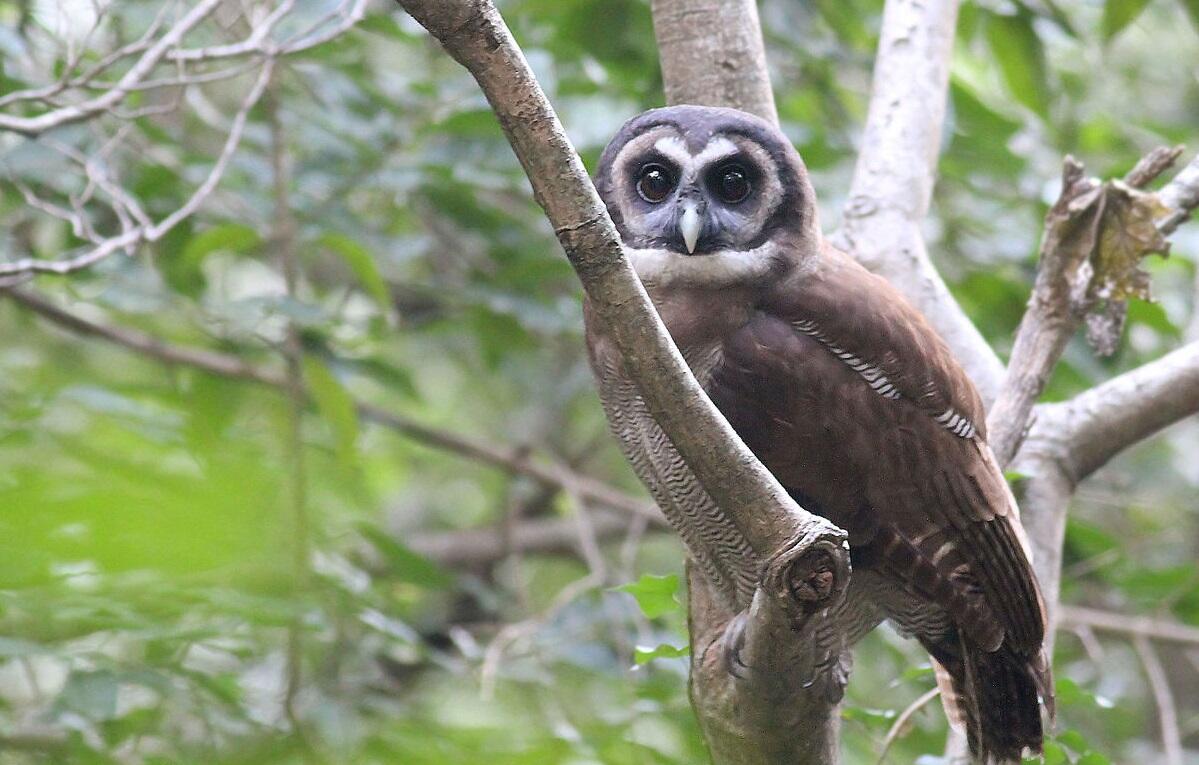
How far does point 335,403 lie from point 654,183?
58.3 inches

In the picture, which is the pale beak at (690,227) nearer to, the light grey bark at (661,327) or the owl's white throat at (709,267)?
the owl's white throat at (709,267)

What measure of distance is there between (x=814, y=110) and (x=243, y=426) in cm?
252

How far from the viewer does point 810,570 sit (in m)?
2.02

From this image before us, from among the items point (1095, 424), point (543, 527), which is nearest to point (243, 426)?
point (543, 527)

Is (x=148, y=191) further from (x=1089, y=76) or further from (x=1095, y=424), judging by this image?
(x=1089, y=76)

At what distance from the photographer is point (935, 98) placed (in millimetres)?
3723

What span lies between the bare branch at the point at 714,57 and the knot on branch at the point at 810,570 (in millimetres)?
1663

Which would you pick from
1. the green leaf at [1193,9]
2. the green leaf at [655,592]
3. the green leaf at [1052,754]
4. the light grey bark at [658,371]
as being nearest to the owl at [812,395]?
the green leaf at [1052,754]

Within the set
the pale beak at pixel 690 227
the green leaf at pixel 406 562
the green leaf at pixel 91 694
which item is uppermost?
the pale beak at pixel 690 227

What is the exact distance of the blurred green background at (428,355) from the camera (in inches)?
123

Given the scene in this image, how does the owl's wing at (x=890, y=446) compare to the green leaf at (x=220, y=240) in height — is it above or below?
below

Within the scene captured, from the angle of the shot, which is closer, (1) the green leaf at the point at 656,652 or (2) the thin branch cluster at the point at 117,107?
(1) the green leaf at the point at 656,652

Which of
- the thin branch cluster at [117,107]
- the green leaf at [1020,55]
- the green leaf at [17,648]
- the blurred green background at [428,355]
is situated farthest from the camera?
the green leaf at [1020,55]

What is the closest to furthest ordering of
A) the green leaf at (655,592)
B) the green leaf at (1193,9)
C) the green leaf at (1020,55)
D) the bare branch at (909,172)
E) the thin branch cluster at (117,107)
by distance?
the green leaf at (655,592) → the thin branch cluster at (117,107) → the bare branch at (909,172) → the green leaf at (1193,9) → the green leaf at (1020,55)
